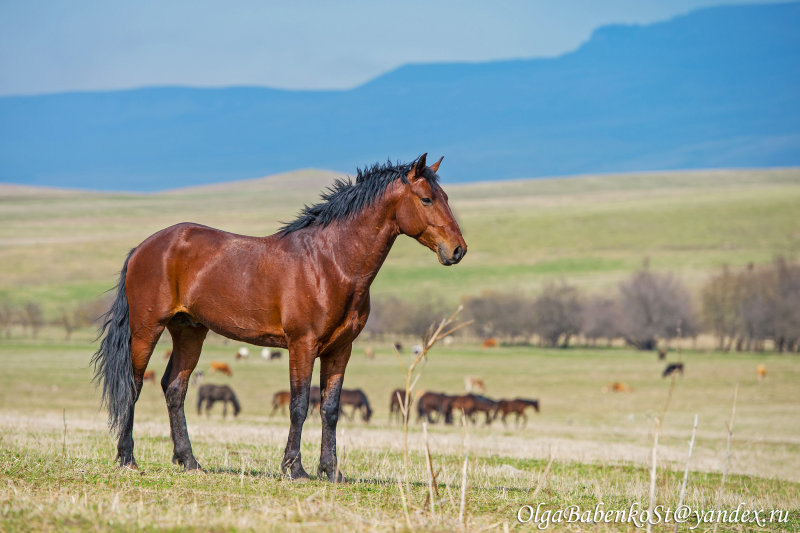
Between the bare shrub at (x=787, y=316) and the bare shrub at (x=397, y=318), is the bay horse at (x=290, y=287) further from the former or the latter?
the bare shrub at (x=397, y=318)

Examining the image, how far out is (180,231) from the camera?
9531 mm

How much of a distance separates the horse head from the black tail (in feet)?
9.71

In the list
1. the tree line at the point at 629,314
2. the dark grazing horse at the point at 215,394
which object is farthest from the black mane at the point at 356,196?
the tree line at the point at 629,314

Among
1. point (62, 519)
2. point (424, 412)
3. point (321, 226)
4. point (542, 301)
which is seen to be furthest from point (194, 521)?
point (542, 301)

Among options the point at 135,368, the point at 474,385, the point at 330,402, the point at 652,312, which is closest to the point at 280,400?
the point at 474,385

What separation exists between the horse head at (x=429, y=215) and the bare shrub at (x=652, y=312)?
59.5 metres

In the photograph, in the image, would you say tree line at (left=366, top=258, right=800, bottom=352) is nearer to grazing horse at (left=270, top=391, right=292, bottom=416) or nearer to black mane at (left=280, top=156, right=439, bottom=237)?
grazing horse at (left=270, top=391, right=292, bottom=416)

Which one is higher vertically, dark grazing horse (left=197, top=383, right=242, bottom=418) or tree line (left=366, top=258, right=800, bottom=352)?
tree line (left=366, top=258, right=800, bottom=352)

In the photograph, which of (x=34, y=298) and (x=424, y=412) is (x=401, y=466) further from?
(x=34, y=298)

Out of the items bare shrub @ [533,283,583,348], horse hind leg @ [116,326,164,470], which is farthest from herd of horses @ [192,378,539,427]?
bare shrub @ [533,283,583,348]

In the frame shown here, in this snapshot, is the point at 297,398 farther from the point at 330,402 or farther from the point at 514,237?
the point at 514,237

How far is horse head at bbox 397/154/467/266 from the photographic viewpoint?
8672 millimetres

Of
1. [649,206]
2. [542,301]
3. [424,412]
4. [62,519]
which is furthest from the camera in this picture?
[649,206]

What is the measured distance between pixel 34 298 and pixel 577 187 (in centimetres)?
12569
